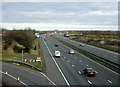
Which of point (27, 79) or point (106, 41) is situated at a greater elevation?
point (27, 79)

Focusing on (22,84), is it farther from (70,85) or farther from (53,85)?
(70,85)

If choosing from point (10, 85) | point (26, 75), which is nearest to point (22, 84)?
point (10, 85)

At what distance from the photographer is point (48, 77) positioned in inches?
1087

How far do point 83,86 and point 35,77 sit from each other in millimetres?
7694

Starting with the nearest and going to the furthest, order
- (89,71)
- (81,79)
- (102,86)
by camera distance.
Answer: (102,86)
(81,79)
(89,71)

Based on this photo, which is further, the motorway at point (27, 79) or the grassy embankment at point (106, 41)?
the grassy embankment at point (106, 41)

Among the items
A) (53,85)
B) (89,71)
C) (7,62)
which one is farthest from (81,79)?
(7,62)

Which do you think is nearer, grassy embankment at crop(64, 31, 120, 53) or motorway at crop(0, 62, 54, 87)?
motorway at crop(0, 62, 54, 87)

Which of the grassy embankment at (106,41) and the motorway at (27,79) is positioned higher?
the motorway at (27,79)

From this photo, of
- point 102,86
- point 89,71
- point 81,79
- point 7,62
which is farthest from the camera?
point 7,62

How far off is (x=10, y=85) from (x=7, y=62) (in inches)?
768

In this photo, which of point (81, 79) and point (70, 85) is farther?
point (81, 79)

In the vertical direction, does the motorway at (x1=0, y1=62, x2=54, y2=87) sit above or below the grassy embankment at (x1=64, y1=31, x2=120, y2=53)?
above

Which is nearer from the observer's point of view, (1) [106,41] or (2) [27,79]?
(2) [27,79]
